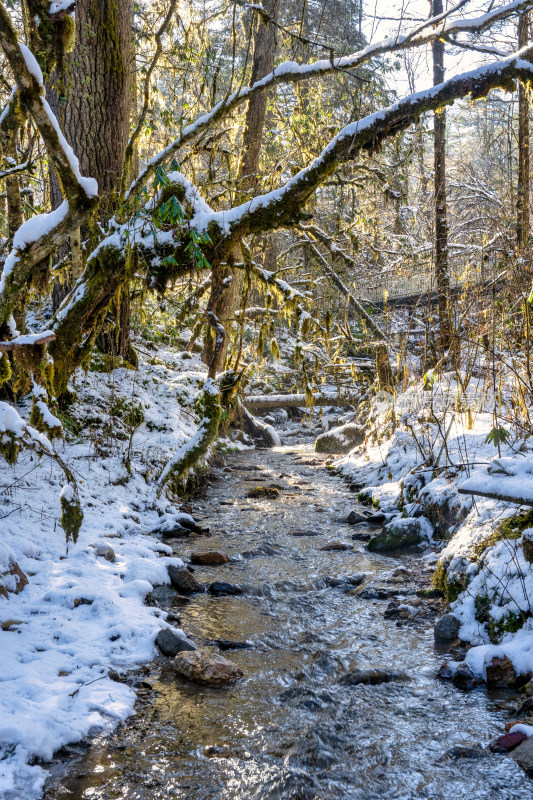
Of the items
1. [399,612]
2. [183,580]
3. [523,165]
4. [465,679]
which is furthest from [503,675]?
[523,165]

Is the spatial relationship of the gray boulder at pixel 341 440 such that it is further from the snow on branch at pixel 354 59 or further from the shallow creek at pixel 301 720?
the snow on branch at pixel 354 59

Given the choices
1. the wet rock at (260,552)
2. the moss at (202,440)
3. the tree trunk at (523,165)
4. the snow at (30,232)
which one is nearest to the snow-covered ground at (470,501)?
the wet rock at (260,552)

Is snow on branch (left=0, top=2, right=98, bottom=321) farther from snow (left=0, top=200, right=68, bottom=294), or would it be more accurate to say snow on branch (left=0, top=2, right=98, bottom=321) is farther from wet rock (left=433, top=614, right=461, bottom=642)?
wet rock (left=433, top=614, right=461, bottom=642)

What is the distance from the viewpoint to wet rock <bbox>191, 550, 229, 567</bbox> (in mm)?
5625

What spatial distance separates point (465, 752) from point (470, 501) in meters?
2.84

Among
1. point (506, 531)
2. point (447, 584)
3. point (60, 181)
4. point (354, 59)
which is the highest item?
point (354, 59)

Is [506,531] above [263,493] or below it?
above

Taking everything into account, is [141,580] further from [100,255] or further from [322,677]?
[100,255]

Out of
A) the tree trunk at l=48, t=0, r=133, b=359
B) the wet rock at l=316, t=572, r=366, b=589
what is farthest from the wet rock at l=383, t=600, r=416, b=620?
the tree trunk at l=48, t=0, r=133, b=359

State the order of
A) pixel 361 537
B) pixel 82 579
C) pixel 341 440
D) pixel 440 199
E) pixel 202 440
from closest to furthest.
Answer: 1. pixel 82 579
2. pixel 361 537
3. pixel 202 440
4. pixel 440 199
5. pixel 341 440

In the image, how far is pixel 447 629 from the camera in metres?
3.99

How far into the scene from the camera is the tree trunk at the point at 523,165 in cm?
859

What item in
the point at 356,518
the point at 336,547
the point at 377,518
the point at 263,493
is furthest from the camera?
the point at 263,493

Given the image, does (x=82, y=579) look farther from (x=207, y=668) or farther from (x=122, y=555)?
(x=207, y=668)
